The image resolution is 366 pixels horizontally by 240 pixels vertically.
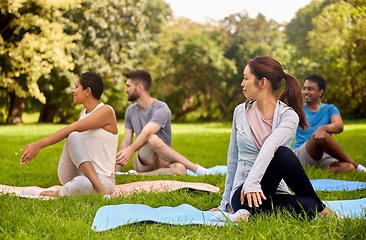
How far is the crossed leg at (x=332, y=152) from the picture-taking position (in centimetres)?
495

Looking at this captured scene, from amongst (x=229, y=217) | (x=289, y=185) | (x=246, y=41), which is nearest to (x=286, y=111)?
(x=289, y=185)

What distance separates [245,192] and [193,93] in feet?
99.2

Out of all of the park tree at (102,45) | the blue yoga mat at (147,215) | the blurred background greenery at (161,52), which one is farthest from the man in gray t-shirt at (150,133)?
the park tree at (102,45)

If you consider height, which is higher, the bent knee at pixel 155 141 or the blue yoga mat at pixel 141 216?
the bent knee at pixel 155 141

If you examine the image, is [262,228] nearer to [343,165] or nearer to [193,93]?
[343,165]

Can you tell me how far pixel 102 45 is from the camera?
2223 cm

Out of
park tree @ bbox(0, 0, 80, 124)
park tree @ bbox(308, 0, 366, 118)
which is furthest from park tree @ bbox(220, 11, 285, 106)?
park tree @ bbox(0, 0, 80, 124)

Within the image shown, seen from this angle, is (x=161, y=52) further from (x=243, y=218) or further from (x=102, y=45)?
(x=243, y=218)

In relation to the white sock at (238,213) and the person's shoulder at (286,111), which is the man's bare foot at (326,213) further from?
the person's shoulder at (286,111)

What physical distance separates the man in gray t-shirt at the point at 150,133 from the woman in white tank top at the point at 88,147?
44.1 inches

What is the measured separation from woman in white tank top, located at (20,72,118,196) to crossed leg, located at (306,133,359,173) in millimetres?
3024

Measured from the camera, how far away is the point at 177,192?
378 centimetres

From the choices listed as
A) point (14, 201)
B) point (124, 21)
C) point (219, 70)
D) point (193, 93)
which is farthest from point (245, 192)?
point (193, 93)

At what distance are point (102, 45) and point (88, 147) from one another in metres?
19.7
